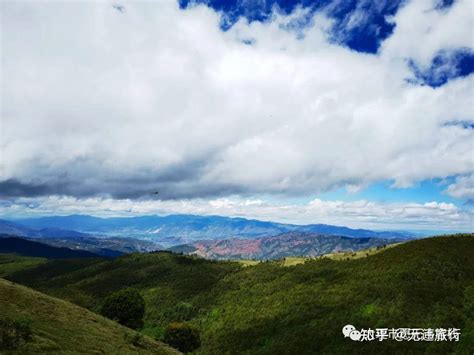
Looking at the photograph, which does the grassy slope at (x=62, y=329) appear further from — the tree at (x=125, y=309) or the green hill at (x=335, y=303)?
the tree at (x=125, y=309)

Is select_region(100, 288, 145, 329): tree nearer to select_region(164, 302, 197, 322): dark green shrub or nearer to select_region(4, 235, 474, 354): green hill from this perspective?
select_region(4, 235, 474, 354): green hill

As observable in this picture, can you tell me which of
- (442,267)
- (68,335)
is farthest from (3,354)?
(442,267)

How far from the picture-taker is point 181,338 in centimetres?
6234

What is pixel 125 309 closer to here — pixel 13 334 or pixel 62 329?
pixel 62 329

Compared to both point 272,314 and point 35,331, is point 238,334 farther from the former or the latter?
point 35,331

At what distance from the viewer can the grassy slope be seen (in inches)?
1167

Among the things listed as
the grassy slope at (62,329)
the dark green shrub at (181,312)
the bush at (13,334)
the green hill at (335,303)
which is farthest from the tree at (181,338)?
the bush at (13,334)

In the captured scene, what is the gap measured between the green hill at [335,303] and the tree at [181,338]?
2679 mm

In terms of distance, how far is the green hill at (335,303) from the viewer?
2055 inches

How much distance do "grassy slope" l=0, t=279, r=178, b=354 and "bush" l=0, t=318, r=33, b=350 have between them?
1.88 feet

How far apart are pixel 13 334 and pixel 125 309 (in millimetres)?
51694

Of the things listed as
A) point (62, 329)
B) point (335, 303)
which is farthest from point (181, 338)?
point (62, 329)

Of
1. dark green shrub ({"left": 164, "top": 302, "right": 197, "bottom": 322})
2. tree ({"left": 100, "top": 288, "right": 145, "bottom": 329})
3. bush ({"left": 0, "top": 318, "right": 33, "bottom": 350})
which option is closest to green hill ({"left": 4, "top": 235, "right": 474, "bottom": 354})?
dark green shrub ({"left": 164, "top": 302, "right": 197, "bottom": 322})

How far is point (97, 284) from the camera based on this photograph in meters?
162
